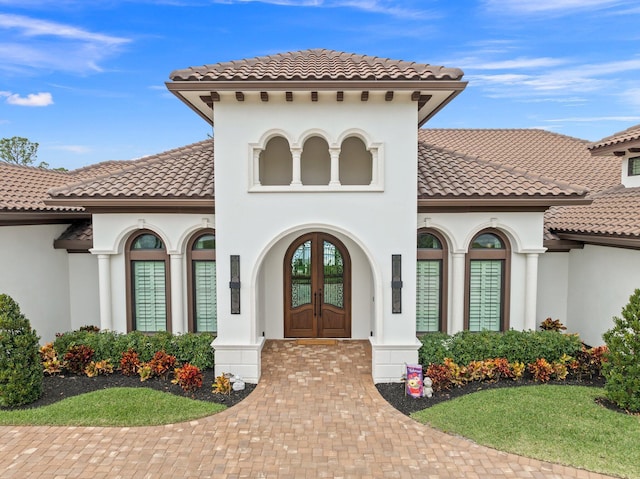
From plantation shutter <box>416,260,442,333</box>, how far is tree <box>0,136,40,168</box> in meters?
51.5

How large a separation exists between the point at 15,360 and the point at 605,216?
48.5 feet

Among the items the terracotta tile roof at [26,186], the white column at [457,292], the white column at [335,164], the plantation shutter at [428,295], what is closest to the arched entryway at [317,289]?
the plantation shutter at [428,295]

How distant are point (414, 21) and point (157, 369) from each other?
1919 centimetres

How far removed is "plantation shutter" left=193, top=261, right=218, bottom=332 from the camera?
10.9 metres

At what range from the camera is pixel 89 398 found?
850cm

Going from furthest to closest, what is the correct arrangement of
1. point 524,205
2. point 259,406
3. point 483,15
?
point 483,15 → point 524,205 → point 259,406

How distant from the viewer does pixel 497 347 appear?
9.77 metres

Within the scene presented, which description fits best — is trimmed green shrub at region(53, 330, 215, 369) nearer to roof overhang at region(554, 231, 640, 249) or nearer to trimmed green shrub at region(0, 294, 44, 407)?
trimmed green shrub at region(0, 294, 44, 407)

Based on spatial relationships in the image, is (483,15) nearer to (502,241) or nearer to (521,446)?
(502,241)

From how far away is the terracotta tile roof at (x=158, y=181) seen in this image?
10047 mm

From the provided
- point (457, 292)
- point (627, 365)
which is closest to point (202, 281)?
point (457, 292)

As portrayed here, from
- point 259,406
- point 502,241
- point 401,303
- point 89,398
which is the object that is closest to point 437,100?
point 502,241

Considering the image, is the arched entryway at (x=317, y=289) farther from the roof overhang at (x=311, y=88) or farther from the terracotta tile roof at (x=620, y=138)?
the terracotta tile roof at (x=620, y=138)

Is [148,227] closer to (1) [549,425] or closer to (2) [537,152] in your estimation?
(1) [549,425]
